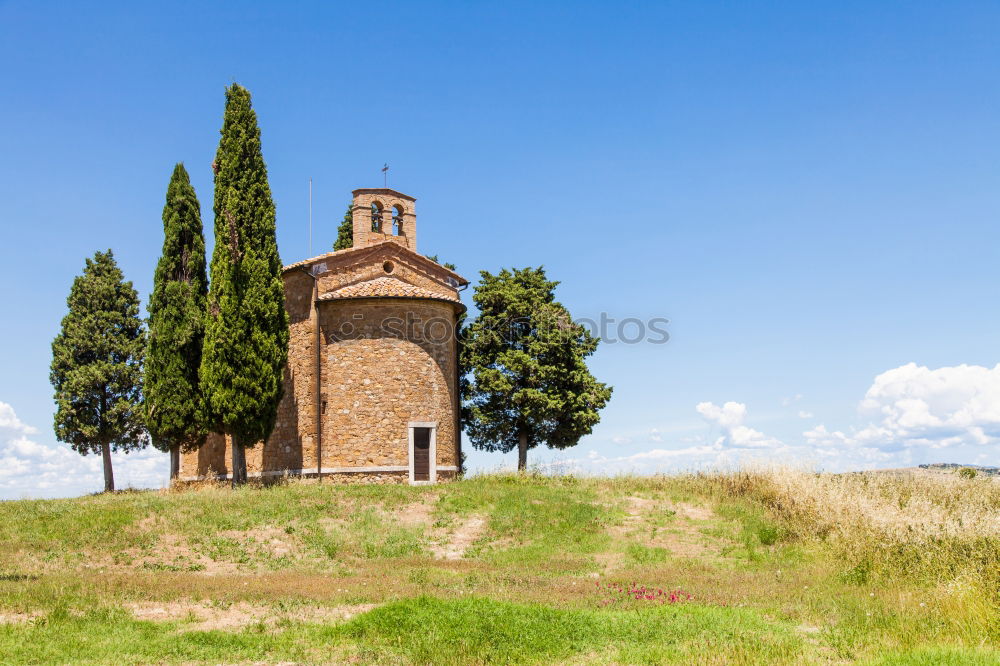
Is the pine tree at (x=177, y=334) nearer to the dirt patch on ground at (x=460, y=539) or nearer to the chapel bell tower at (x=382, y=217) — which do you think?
the chapel bell tower at (x=382, y=217)

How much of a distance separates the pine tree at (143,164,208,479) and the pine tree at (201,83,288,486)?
1974 mm

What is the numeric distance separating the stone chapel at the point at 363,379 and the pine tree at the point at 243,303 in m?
1.52

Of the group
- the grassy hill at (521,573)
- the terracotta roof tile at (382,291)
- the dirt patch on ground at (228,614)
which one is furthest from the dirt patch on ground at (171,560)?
the terracotta roof tile at (382,291)

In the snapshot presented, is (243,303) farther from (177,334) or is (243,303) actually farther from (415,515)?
(415,515)

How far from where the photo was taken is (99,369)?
31.4 m

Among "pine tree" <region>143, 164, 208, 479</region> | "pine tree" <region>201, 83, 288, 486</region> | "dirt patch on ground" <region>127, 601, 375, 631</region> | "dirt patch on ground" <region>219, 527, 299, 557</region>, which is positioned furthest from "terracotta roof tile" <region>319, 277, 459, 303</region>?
"dirt patch on ground" <region>127, 601, 375, 631</region>

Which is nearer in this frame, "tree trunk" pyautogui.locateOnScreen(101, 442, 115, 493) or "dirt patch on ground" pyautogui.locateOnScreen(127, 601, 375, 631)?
"dirt patch on ground" pyautogui.locateOnScreen(127, 601, 375, 631)

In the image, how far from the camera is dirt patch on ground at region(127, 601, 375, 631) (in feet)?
37.7

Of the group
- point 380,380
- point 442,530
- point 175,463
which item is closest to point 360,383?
point 380,380

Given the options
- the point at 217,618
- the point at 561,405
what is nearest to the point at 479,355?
the point at 561,405

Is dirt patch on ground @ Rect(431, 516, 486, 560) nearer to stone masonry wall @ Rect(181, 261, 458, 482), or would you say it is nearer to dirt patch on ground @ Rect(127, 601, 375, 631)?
stone masonry wall @ Rect(181, 261, 458, 482)

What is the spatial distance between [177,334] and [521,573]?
1737cm

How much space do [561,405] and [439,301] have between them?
648 centimetres

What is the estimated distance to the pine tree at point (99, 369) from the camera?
31250 millimetres
